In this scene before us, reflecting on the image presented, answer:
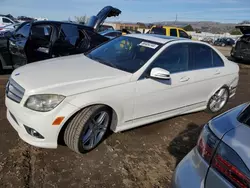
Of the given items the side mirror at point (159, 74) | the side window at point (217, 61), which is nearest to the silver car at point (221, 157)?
the side mirror at point (159, 74)

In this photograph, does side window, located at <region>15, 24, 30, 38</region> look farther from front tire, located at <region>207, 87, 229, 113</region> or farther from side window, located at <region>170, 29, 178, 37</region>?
side window, located at <region>170, 29, 178, 37</region>

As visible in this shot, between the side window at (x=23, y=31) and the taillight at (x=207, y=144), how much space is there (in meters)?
5.18

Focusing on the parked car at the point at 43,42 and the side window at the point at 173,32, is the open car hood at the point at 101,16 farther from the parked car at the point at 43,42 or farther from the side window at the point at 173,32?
the side window at the point at 173,32

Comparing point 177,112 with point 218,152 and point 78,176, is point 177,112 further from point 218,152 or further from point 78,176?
point 218,152

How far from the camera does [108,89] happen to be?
306 cm

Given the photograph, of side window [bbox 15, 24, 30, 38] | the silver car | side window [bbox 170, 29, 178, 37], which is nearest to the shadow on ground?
the silver car

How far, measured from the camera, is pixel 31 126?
2.82 meters

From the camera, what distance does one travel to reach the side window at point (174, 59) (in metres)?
3.68

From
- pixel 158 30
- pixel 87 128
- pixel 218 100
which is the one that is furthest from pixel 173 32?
pixel 87 128

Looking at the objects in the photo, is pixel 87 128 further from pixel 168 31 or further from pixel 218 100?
pixel 168 31

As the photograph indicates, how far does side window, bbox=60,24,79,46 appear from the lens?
237 inches

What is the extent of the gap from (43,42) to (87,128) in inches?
138

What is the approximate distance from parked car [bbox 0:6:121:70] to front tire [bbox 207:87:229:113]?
3.21m

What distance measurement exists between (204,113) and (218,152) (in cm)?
369
